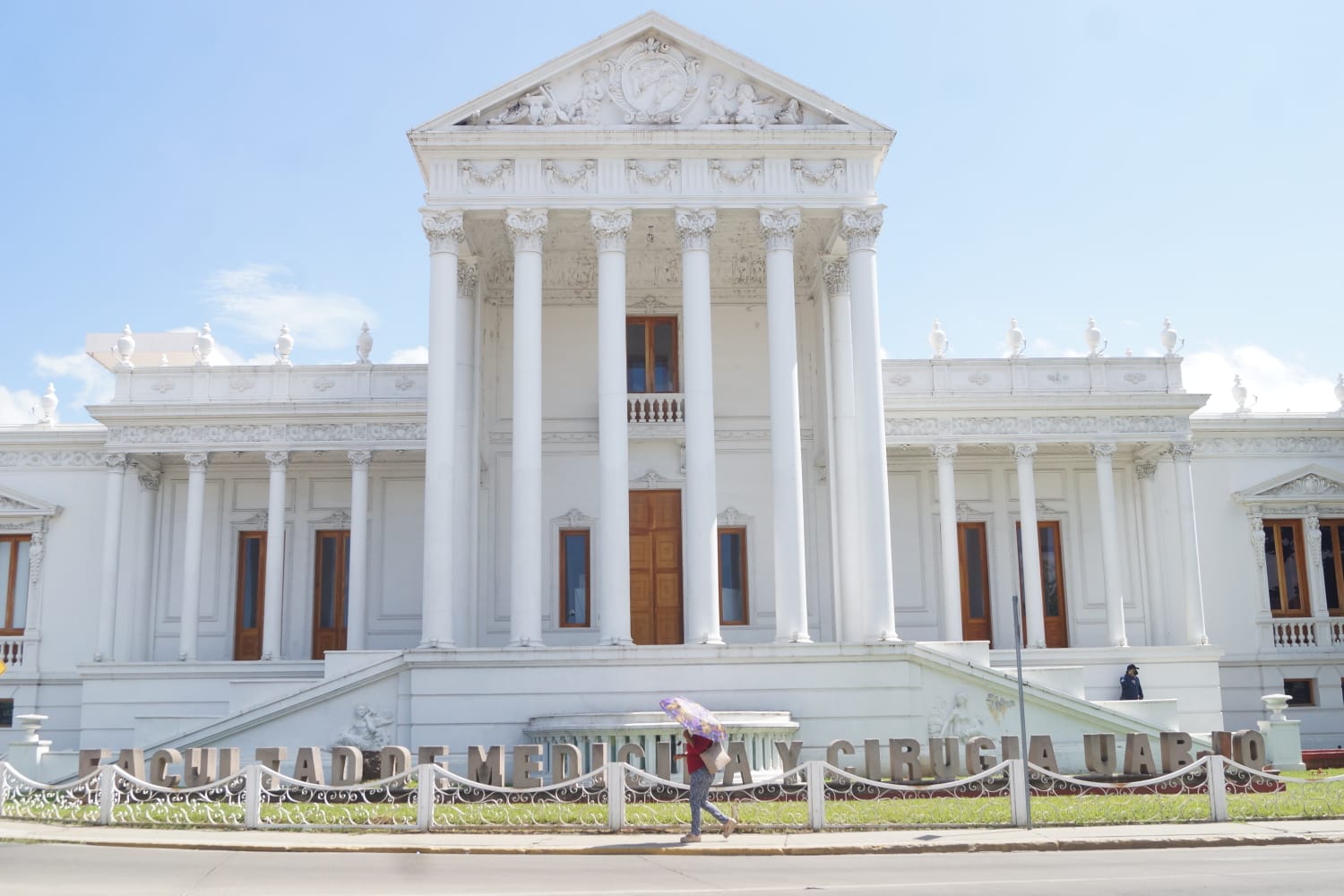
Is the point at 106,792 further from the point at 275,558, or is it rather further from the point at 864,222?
the point at 864,222

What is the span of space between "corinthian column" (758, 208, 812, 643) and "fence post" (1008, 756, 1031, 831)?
921cm

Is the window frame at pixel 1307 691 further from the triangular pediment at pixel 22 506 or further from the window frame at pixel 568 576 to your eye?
the triangular pediment at pixel 22 506

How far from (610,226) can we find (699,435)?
5148mm

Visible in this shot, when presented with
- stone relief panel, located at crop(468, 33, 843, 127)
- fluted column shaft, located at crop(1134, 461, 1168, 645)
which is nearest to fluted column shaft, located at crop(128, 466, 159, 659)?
stone relief panel, located at crop(468, 33, 843, 127)

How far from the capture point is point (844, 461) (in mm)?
31125

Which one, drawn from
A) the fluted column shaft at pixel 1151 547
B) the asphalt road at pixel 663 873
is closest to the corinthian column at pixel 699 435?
the asphalt road at pixel 663 873

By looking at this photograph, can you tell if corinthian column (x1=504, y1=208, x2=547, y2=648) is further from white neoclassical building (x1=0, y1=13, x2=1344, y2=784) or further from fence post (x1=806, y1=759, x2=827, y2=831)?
fence post (x1=806, y1=759, x2=827, y2=831)

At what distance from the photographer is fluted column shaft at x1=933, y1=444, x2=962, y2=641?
34375 mm

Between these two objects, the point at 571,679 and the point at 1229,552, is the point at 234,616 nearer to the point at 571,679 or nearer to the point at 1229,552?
the point at 571,679

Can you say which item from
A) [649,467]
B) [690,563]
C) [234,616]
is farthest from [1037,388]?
[234,616]

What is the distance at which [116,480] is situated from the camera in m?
35.6

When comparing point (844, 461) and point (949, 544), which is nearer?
point (844, 461)

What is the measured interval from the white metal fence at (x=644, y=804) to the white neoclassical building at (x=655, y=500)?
3738mm

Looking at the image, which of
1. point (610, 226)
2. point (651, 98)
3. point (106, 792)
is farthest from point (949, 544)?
point (106, 792)
